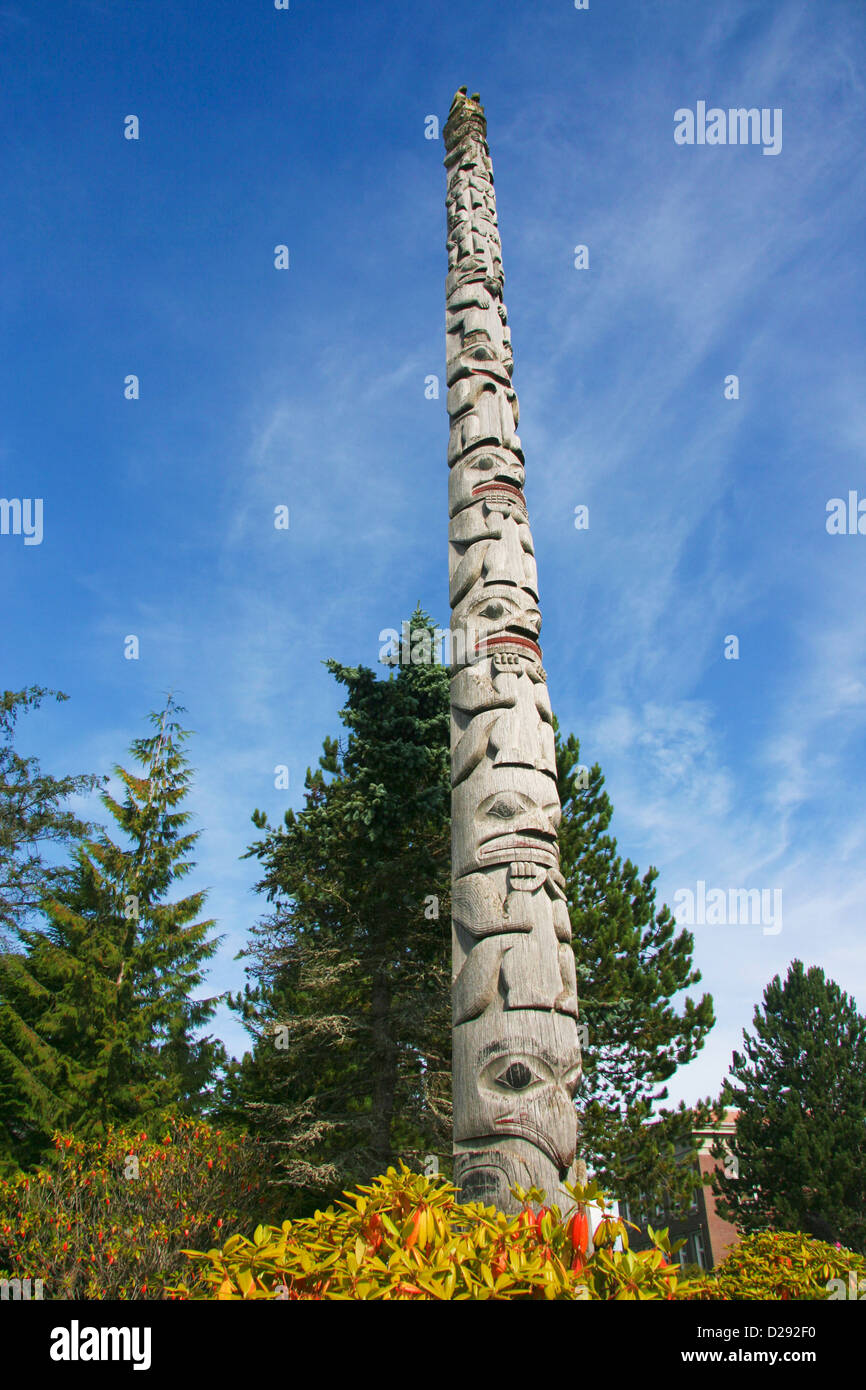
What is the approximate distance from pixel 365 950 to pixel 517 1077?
26.1 ft

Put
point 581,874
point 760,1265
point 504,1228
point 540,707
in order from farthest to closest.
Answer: point 581,874, point 540,707, point 760,1265, point 504,1228

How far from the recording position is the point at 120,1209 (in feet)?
33.4

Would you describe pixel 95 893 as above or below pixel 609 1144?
above

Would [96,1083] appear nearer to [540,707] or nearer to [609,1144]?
[609,1144]

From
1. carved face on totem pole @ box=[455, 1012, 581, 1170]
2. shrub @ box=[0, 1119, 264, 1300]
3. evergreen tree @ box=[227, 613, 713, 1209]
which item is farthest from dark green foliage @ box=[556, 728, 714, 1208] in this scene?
carved face on totem pole @ box=[455, 1012, 581, 1170]

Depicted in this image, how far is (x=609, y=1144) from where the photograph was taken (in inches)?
535

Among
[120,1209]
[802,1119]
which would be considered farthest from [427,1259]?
[802,1119]

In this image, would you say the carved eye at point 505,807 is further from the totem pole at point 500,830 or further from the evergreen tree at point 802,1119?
the evergreen tree at point 802,1119

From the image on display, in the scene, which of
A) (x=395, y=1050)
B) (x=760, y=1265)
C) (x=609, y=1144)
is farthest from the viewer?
(x=609, y=1144)

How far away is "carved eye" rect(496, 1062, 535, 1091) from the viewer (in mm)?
4738

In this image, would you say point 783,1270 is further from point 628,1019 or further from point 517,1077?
point 628,1019

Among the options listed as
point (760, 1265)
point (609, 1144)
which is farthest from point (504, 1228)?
point (609, 1144)

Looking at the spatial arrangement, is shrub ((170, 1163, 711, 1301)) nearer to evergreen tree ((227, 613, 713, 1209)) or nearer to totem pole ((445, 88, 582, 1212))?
totem pole ((445, 88, 582, 1212))
